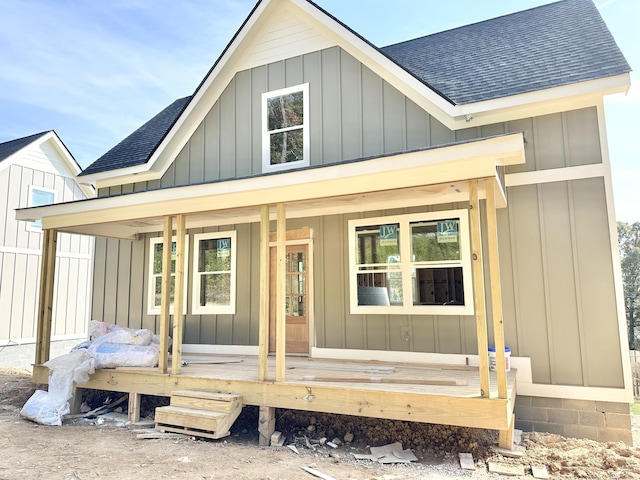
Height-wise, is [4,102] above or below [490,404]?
above

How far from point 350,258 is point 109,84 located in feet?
101

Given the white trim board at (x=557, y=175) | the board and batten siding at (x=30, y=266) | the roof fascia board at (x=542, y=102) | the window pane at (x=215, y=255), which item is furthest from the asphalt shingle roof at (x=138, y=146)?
the white trim board at (x=557, y=175)

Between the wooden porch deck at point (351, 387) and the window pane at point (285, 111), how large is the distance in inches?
166

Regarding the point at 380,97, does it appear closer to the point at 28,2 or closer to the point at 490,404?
the point at 490,404

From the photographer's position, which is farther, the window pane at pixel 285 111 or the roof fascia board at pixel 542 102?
the window pane at pixel 285 111

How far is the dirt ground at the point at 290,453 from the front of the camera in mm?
4020

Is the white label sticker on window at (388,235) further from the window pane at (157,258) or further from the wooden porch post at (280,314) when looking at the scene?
the window pane at (157,258)

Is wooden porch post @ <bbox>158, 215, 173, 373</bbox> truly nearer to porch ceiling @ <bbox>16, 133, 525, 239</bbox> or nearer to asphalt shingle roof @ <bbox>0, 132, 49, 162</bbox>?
porch ceiling @ <bbox>16, 133, 525, 239</bbox>

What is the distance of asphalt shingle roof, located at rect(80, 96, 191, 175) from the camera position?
29.0ft

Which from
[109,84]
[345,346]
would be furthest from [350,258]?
[109,84]

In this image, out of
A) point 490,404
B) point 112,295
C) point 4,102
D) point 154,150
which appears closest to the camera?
point 490,404

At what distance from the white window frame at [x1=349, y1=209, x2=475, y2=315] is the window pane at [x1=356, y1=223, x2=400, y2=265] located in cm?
7

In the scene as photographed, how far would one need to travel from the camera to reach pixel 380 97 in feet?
22.8

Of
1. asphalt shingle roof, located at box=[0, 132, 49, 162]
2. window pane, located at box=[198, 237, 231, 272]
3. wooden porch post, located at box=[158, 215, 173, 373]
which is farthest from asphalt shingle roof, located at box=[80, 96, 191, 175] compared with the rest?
asphalt shingle roof, located at box=[0, 132, 49, 162]
